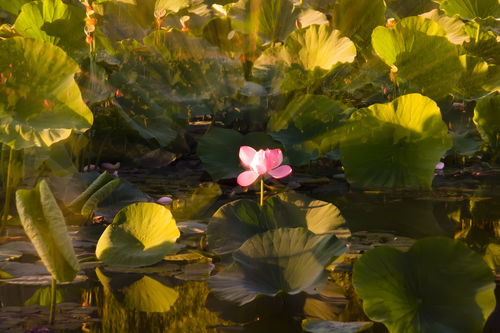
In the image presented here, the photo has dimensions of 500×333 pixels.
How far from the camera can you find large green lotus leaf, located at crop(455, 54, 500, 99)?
10.3 ft

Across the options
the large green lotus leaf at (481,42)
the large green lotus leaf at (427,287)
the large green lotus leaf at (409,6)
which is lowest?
the large green lotus leaf at (427,287)

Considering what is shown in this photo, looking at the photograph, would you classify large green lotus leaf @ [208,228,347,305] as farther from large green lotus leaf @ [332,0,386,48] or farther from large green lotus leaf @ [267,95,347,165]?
large green lotus leaf @ [332,0,386,48]

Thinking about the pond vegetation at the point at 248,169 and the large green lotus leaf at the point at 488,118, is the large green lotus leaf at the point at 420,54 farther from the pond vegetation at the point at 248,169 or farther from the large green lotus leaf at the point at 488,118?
the large green lotus leaf at the point at 488,118

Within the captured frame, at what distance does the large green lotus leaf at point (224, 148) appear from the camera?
108 inches

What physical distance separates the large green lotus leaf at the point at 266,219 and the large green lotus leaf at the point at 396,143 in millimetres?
717

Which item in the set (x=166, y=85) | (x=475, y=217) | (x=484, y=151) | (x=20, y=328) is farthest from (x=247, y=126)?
(x=20, y=328)

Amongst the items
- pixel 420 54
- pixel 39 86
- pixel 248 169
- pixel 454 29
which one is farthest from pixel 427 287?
pixel 454 29

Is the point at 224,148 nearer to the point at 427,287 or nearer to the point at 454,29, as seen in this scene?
the point at 454,29

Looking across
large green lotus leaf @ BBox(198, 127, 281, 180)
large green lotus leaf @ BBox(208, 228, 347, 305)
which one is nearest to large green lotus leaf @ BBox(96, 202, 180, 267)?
large green lotus leaf @ BBox(208, 228, 347, 305)

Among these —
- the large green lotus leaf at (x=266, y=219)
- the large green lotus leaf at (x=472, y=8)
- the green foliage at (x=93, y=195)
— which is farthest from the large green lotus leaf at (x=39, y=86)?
the large green lotus leaf at (x=472, y=8)

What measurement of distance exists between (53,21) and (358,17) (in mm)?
1220

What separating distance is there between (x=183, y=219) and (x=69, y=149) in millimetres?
707

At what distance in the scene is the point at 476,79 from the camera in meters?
3.16

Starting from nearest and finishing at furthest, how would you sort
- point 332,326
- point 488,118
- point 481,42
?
point 332,326, point 488,118, point 481,42
